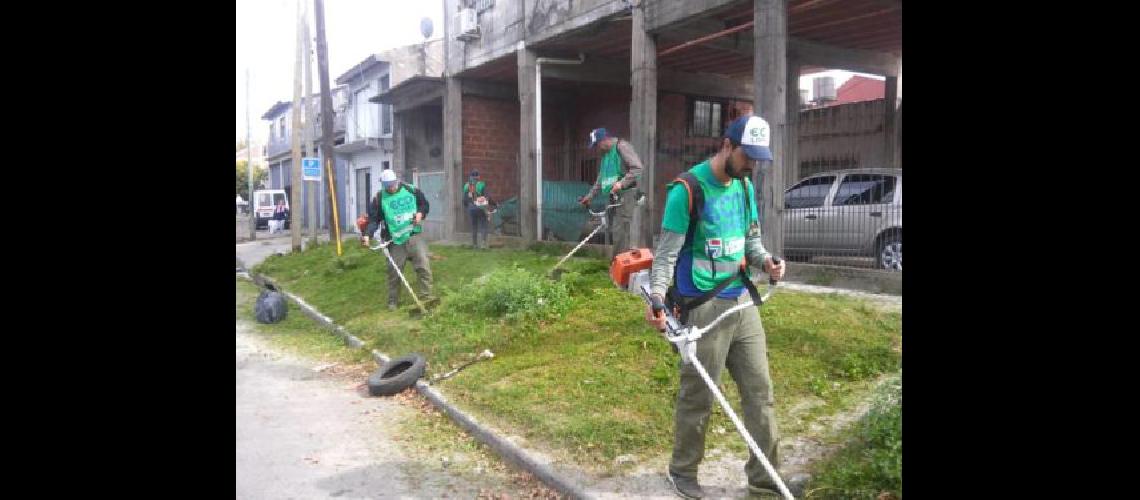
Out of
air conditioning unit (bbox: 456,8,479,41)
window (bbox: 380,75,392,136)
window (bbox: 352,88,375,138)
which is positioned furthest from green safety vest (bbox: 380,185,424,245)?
window (bbox: 352,88,375,138)

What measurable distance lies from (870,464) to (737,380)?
0.79 m

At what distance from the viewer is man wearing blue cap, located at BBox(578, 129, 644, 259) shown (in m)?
8.86

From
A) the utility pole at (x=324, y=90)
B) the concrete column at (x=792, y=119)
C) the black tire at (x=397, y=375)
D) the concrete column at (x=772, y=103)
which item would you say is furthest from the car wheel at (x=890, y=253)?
the utility pole at (x=324, y=90)

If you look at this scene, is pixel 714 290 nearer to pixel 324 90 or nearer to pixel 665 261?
pixel 665 261

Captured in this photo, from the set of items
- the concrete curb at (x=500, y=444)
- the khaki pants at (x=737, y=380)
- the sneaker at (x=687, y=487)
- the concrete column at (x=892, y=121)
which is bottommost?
the concrete curb at (x=500, y=444)

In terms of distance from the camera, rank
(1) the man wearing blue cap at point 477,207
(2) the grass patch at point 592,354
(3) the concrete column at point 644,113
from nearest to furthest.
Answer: (2) the grass patch at point 592,354
(3) the concrete column at point 644,113
(1) the man wearing blue cap at point 477,207

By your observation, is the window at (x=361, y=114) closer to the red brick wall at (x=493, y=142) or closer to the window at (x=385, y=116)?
the window at (x=385, y=116)

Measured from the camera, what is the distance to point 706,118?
18938 mm

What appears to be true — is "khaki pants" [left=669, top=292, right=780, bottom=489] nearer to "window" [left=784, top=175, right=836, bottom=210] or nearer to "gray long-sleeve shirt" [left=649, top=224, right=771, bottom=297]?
"gray long-sleeve shirt" [left=649, top=224, right=771, bottom=297]

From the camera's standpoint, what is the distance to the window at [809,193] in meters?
10.4

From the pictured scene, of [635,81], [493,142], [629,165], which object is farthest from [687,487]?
[493,142]

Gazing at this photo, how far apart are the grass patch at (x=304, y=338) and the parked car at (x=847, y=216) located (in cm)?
601

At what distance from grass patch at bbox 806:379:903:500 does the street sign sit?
1599cm
